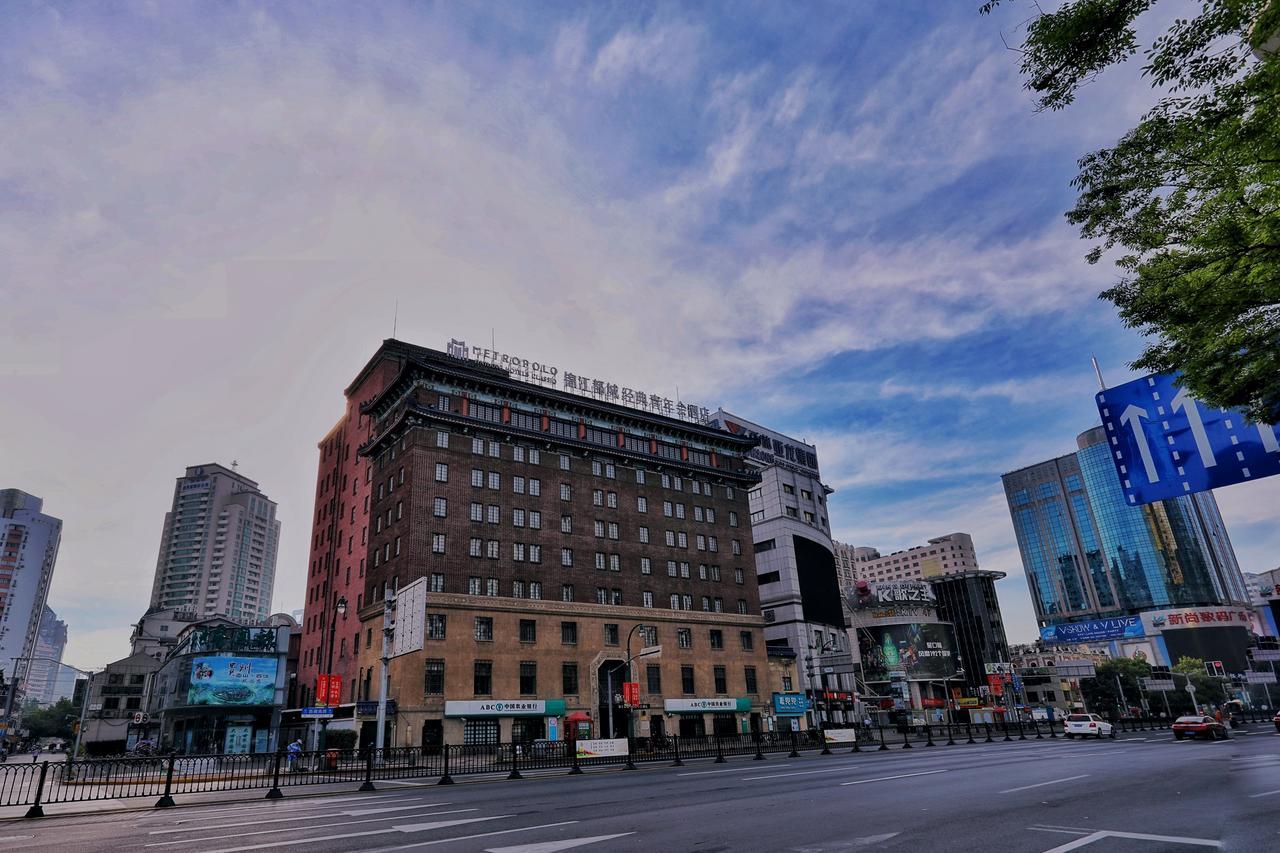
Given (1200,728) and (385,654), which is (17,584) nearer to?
(385,654)

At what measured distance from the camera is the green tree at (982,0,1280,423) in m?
8.84

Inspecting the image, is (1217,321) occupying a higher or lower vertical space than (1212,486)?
higher

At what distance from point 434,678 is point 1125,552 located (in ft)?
648

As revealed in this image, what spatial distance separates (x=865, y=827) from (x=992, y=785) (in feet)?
24.9

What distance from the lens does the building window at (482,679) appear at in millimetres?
49312

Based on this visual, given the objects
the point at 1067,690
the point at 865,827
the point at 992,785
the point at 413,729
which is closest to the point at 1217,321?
the point at 865,827

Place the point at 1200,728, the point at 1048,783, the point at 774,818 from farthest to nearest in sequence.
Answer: the point at 1200,728 → the point at 1048,783 → the point at 774,818

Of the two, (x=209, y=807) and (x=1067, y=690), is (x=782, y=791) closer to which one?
(x=209, y=807)

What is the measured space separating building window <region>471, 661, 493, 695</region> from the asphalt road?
97.7ft

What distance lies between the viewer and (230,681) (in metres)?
72.2

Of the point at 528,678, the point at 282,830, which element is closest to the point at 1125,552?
the point at 528,678

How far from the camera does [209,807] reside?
19.0 meters

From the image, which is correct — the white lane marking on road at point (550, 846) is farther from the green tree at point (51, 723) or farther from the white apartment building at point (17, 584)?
the white apartment building at point (17, 584)

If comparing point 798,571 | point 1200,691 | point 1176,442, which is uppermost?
point 798,571
